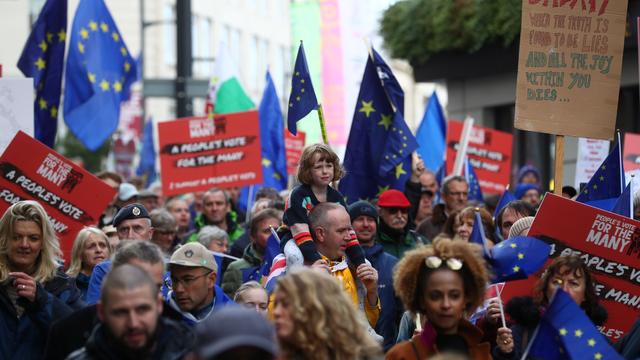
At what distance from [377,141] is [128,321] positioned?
7.28 metres

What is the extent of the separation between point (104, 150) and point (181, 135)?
33.7 m

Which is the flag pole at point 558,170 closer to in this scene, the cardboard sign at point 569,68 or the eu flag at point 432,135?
the cardboard sign at point 569,68

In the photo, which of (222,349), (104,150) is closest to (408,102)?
(104,150)

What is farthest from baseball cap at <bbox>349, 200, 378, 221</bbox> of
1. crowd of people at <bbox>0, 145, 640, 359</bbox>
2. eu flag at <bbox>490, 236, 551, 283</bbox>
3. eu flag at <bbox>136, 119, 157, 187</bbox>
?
eu flag at <bbox>136, 119, 157, 187</bbox>

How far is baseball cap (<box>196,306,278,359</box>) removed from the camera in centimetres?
411

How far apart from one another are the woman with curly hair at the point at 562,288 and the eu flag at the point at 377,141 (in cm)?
492

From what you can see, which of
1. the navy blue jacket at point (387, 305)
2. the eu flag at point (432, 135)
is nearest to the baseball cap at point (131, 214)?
the navy blue jacket at point (387, 305)

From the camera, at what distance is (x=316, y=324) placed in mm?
4984

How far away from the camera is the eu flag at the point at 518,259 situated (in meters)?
6.40

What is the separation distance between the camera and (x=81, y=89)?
14664mm

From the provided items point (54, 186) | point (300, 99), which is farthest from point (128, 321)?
point (300, 99)

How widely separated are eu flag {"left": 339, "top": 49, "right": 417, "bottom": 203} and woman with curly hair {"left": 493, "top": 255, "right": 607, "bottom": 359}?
16.2 feet

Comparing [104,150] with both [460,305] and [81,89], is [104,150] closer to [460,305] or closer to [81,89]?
[81,89]

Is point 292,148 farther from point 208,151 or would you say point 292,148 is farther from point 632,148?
point 632,148
